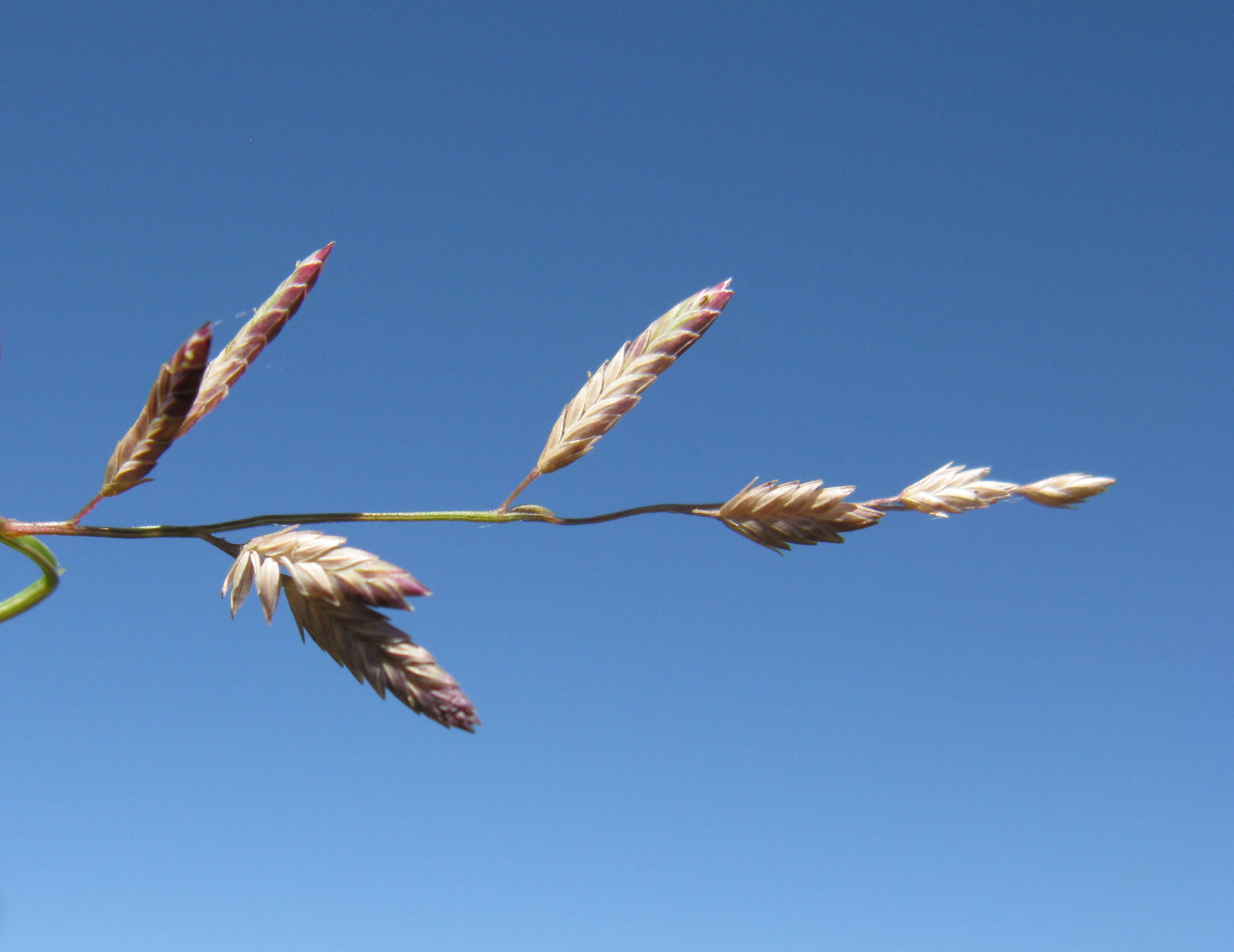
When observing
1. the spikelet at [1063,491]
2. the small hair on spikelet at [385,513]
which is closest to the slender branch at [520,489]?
the small hair on spikelet at [385,513]

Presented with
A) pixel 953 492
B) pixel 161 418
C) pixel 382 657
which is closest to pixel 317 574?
pixel 382 657

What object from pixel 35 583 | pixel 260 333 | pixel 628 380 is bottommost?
pixel 35 583

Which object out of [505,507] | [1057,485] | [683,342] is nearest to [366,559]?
[505,507]

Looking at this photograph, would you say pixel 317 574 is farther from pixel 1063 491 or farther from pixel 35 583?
pixel 1063 491

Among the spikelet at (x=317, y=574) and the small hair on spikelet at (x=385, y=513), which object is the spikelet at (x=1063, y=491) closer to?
the small hair on spikelet at (x=385, y=513)

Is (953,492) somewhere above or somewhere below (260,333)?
above

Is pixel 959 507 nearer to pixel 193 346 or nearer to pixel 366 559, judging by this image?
pixel 366 559

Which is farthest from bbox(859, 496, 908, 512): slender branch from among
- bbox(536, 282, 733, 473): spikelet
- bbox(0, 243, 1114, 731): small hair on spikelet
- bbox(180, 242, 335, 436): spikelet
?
bbox(180, 242, 335, 436): spikelet
